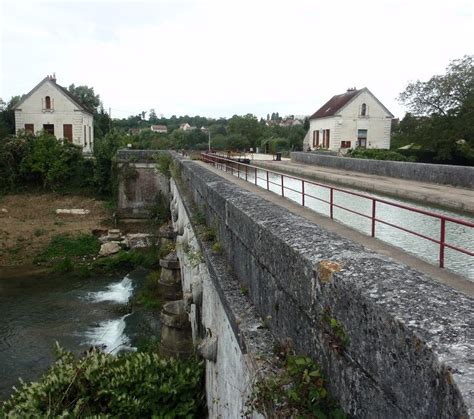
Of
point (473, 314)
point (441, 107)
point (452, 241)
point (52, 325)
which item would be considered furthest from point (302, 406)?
point (441, 107)

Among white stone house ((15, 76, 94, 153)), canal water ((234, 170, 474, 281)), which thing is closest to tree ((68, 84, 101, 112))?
white stone house ((15, 76, 94, 153))

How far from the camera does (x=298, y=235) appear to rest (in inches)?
132

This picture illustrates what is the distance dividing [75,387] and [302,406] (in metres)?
4.30

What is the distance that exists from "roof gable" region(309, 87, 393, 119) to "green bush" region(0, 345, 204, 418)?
42635mm

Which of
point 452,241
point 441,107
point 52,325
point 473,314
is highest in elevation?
point 441,107

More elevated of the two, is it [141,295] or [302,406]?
[302,406]

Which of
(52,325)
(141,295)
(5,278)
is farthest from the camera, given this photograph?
(5,278)

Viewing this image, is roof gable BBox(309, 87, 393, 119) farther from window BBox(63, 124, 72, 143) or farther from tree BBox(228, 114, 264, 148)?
tree BBox(228, 114, 264, 148)

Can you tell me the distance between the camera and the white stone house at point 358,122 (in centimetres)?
4616

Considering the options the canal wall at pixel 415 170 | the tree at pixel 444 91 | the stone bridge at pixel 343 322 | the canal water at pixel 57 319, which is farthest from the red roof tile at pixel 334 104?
the stone bridge at pixel 343 322

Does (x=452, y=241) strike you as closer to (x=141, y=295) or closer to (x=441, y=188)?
(x=441, y=188)

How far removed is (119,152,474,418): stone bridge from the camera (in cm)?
167

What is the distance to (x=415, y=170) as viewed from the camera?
19375 millimetres

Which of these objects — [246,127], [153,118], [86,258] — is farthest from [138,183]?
[153,118]
